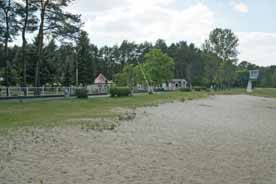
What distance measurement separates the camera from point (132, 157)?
5816mm

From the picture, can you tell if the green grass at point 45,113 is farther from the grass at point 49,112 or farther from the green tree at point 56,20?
the green tree at point 56,20

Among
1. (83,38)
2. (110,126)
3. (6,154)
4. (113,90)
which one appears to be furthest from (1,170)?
(113,90)

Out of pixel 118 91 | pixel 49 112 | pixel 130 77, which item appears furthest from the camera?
pixel 130 77

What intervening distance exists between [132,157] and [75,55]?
125 ft

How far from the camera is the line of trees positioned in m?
24.0

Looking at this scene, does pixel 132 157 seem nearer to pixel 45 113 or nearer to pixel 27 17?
pixel 45 113

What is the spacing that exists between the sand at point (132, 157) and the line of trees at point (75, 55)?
1786 centimetres

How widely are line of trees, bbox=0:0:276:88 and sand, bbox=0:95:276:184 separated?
17.9 metres

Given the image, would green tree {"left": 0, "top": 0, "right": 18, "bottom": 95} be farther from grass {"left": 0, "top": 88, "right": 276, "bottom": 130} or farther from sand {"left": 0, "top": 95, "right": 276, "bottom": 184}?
sand {"left": 0, "top": 95, "right": 276, "bottom": 184}

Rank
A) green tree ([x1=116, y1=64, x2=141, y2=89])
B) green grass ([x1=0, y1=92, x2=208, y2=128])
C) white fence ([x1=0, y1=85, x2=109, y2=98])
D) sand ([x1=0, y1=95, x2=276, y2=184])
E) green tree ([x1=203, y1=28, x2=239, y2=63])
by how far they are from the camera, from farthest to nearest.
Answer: green tree ([x1=203, y1=28, x2=239, y2=63]), green tree ([x1=116, y1=64, x2=141, y2=89]), white fence ([x1=0, y1=85, x2=109, y2=98]), green grass ([x1=0, y1=92, x2=208, y2=128]), sand ([x1=0, y1=95, x2=276, y2=184])

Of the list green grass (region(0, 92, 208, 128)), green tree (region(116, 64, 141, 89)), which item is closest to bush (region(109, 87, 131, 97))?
green grass (region(0, 92, 208, 128))

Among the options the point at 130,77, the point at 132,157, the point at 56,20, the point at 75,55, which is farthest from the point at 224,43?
the point at 132,157

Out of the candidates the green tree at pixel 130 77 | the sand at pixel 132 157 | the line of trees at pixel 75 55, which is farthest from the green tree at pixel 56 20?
the green tree at pixel 130 77

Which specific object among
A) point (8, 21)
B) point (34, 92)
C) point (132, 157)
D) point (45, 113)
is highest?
point (8, 21)
